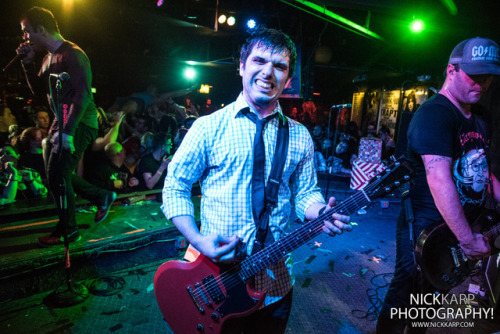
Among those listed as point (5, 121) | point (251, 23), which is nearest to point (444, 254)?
point (251, 23)

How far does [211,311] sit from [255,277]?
1.02 ft

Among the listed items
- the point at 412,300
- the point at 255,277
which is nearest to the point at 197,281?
the point at 255,277

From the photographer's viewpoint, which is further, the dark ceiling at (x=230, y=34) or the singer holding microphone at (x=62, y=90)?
the dark ceiling at (x=230, y=34)

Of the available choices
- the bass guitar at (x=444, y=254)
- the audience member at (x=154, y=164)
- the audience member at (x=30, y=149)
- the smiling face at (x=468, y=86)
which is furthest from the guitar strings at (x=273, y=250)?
the audience member at (x=30, y=149)

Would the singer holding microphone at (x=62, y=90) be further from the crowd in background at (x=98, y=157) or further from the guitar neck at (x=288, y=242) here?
the guitar neck at (x=288, y=242)

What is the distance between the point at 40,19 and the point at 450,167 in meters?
4.19

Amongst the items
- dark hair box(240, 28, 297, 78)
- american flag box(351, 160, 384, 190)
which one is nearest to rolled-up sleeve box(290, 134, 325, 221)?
dark hair box(240, 28, 297, 78)

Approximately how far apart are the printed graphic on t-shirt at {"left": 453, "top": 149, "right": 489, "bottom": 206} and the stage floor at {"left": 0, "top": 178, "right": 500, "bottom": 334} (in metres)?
1.82

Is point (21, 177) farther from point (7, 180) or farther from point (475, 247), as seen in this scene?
point (475, 247)

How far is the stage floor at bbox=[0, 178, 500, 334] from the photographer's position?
277 centimetres

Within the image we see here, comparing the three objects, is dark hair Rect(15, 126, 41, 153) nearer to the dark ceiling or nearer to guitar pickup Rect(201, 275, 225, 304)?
the dark ceiling

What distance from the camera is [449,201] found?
175 cm

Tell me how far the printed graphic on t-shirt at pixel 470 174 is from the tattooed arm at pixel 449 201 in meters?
0.24

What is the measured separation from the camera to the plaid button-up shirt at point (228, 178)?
142 cm
